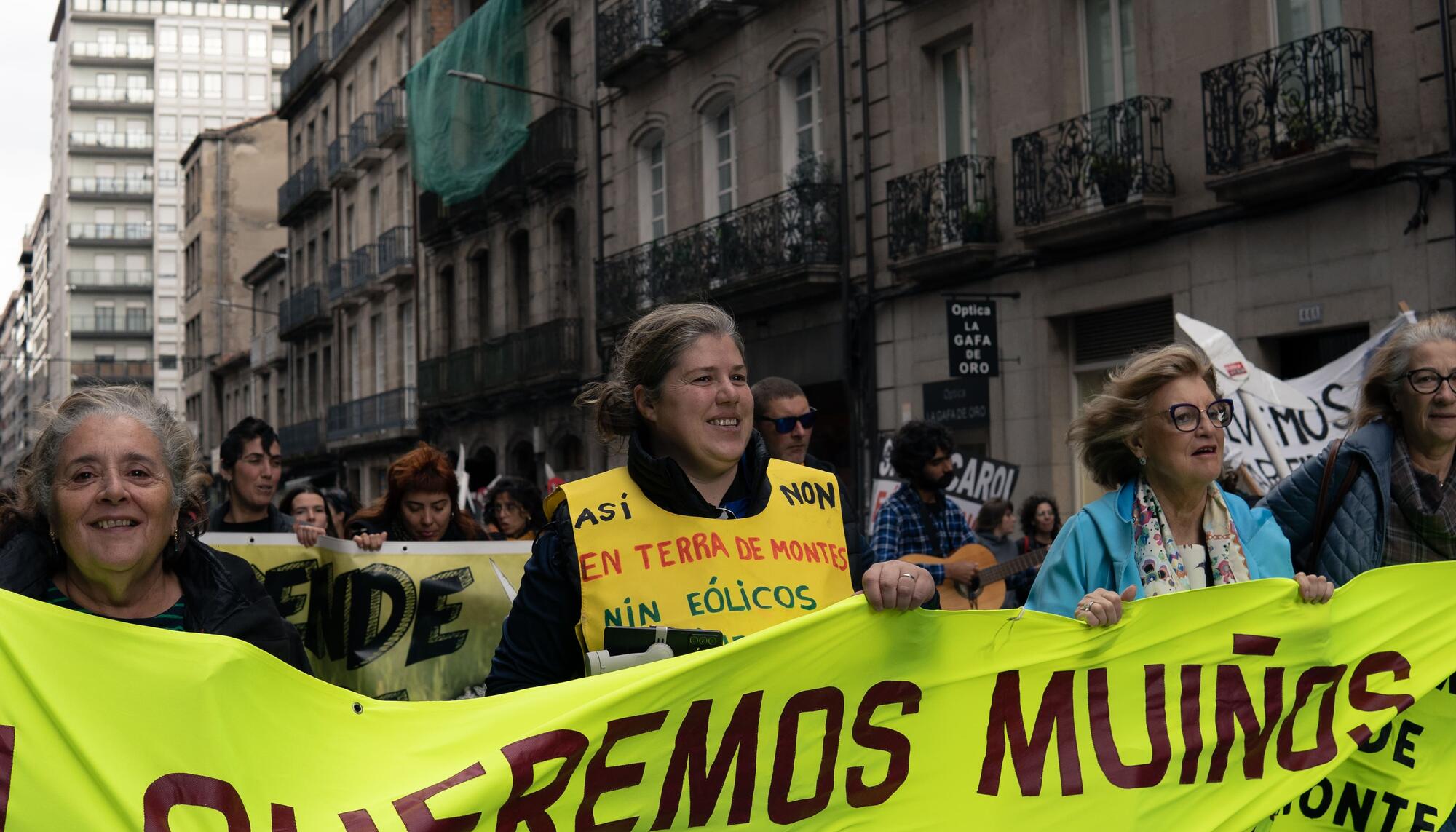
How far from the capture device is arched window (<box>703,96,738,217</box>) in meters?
21.8

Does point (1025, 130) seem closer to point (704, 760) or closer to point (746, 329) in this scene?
point (746, 329)

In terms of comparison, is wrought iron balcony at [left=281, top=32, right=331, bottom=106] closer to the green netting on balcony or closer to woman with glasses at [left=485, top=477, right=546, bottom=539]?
the green netting on balcony

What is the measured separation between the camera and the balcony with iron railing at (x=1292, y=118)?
12.0 meters

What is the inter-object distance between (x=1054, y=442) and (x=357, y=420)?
1086 inches

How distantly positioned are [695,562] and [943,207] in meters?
13.7

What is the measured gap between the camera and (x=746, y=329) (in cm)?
2111

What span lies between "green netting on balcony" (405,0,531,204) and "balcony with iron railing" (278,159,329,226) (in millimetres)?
16668

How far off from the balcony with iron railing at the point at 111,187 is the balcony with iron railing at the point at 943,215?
101 m

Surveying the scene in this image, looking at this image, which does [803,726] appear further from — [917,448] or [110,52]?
[110,52]

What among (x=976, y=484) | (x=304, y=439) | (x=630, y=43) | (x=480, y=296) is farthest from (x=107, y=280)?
(x=976, y=484)

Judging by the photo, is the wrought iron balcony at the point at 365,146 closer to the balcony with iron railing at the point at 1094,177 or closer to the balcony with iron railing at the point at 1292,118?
the balcony with iron railing at the point at 1094,177

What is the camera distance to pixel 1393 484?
4387 millimetres

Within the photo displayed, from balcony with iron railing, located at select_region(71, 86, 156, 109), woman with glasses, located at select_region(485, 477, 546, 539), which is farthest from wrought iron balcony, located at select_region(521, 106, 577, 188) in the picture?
balcony with iron railing, located at select_region(71, 86, 156, 109)

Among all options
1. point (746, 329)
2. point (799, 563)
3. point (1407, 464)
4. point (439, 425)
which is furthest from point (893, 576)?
point (439, 425)
